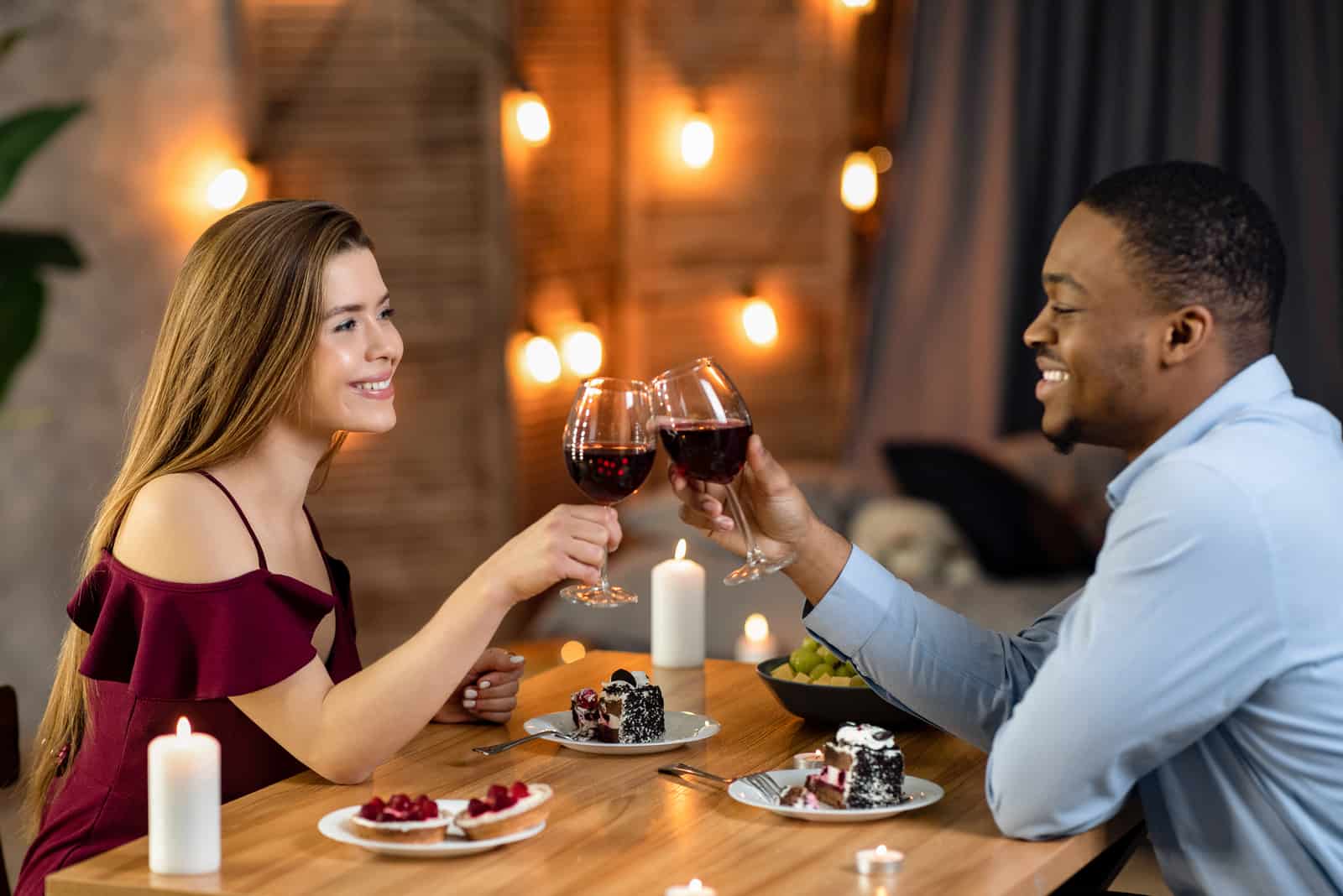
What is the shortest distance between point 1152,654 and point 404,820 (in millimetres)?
668

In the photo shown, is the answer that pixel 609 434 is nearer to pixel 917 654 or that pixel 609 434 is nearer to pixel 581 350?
pixel 917 654

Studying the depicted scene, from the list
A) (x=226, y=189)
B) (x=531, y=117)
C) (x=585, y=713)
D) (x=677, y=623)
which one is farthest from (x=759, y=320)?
(x=585, y=713)

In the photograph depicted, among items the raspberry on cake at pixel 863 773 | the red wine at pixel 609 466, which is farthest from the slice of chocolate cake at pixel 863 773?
the red wine at pixel 609 466

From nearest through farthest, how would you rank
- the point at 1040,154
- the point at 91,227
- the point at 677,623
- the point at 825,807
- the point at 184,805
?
1. the point at 184,805
2. the point at 825,807
3. the point at 677,623
4. the point at 91,227
5. the point at 1040,154

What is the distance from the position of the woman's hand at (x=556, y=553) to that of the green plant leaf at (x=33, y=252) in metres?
0.66

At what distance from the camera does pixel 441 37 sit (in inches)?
175

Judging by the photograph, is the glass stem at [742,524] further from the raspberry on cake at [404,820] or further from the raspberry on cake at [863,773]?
the raspberry on cake at [404,820]

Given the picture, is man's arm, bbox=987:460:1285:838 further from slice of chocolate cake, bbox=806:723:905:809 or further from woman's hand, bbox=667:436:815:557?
woman's hand, bbox=667:436:815:557

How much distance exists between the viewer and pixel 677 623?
2.20 m

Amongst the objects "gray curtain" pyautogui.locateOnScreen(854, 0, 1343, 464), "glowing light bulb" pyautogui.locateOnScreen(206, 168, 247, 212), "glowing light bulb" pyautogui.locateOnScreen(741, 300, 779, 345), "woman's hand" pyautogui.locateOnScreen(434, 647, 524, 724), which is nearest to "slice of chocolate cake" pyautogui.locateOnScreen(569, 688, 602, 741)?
"woman's hand" pyautogui.locateOnScreen(434, 647, 524, 724)

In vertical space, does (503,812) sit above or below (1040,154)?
below

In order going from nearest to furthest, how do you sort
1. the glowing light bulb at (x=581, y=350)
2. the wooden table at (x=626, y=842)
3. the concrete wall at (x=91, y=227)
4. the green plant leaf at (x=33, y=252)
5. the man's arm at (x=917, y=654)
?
the green plant leaf at (x=33, y=252), the wooden table at (x=626, y=842), the man's arm at (x=917, y=654), the concrete wall at (x=91, y=227), the glowing light bulb at (x=581, y=350)

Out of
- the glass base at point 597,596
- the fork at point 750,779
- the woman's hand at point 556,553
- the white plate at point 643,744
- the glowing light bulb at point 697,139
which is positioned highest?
the glowing light bulb at point 697,139

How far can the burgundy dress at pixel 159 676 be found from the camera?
1.70 metres
